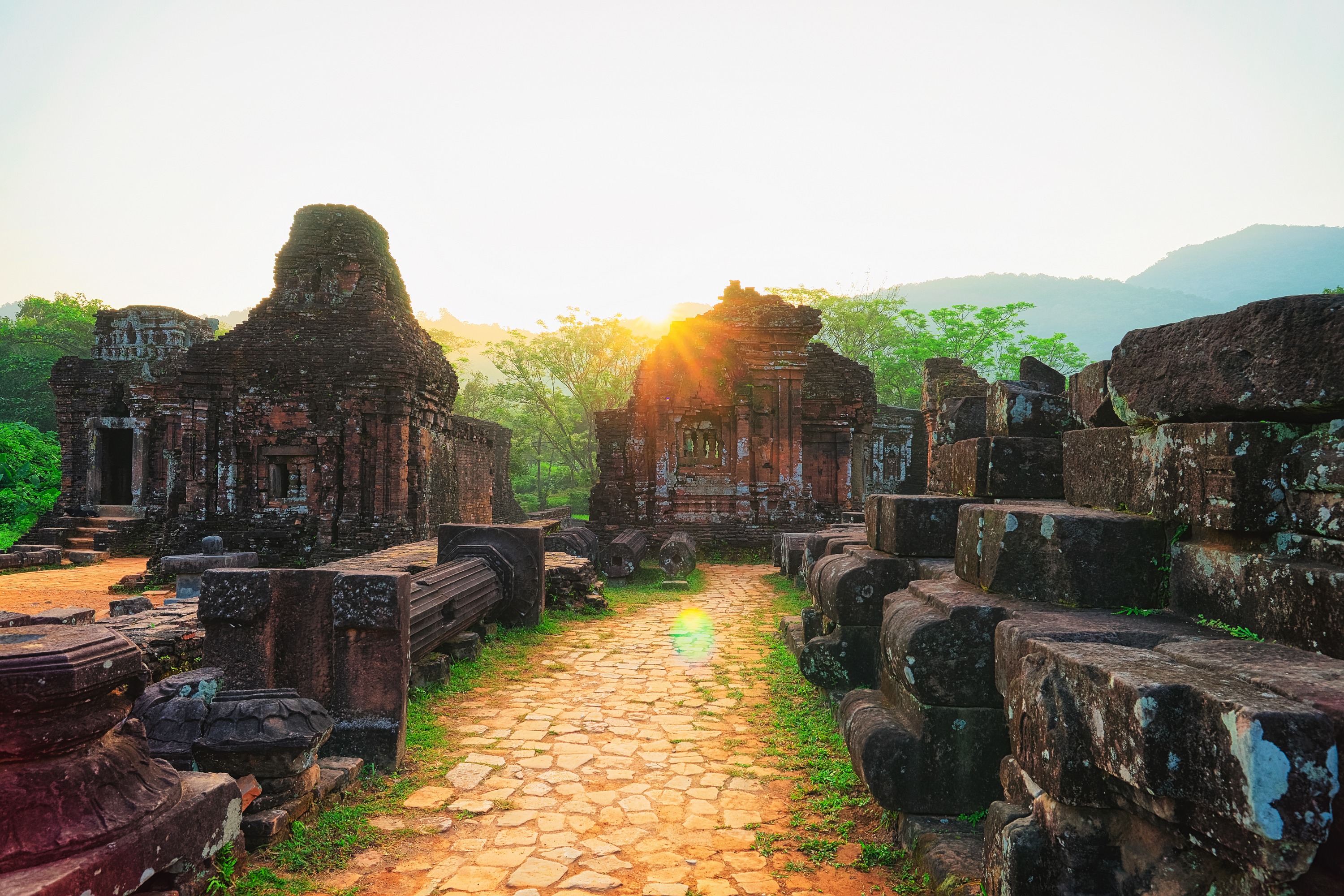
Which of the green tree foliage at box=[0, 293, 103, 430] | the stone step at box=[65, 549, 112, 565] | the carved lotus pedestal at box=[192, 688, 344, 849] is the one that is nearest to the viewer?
the carved lotus pedestal at box=[192, 688, 344, 849]

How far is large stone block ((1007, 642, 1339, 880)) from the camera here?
53.9 inches

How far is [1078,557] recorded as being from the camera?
2.69 meters

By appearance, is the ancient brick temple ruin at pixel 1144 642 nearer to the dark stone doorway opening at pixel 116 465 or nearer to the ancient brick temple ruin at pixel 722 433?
the ancient brick temple ruin at pixel 722 433

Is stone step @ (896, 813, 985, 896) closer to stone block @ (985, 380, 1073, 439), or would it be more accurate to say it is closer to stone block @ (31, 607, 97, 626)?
stone block @ (985, 380, 1073, 439)

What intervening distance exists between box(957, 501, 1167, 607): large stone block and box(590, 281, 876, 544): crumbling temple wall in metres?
12.9

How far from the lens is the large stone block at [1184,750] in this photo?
137 cm

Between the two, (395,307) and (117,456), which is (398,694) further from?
(117,456)

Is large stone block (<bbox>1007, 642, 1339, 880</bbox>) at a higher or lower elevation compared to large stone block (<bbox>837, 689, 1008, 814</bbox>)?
higher

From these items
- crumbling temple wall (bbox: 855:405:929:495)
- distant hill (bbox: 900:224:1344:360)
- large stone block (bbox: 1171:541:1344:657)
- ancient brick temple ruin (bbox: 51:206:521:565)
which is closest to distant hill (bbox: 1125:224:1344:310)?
distant hill (bbox: 900:224:1344:360)

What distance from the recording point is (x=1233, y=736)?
4.72 feet

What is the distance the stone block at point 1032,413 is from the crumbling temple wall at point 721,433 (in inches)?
472

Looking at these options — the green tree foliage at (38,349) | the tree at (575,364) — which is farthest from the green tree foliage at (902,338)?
the green tree foliage at (38,349)

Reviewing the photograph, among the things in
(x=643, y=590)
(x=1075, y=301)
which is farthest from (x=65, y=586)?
(x=1075, y=301)

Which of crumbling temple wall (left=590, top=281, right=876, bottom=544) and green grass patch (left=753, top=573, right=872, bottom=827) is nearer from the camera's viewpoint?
green grass patch (left=753, top=573, right=872, bottom=827)
